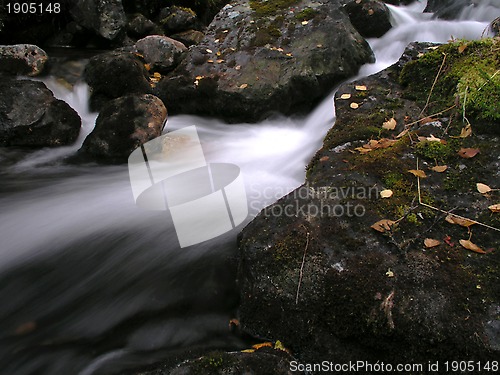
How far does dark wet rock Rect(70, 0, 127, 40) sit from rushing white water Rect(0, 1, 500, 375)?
13.6 ft

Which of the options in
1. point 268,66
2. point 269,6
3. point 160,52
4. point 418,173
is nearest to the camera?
point 418,173

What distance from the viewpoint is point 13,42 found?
8695mm

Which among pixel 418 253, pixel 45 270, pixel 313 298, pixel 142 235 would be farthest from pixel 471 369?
pixel 45 270

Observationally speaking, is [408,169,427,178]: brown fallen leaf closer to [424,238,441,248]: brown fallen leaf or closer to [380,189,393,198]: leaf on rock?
[380,189,393,198]: leaf on rock

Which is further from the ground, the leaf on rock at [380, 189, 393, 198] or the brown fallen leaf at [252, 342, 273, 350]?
the leaf on rock at [380, 189, 393, 198]

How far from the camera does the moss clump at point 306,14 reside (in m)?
7.16

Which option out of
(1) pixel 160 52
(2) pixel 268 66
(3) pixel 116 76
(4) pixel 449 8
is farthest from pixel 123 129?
(4) pixel 449 8

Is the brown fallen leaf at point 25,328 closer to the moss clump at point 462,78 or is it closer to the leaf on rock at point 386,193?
the leaf on rock at point 386,193

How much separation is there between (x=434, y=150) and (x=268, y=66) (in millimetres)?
3846

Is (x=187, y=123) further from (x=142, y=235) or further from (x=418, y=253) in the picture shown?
(x=418, y=253)

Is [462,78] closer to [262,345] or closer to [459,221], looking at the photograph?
[459,221]

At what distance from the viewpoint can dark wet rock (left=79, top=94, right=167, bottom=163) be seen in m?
5.30

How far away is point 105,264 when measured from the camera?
12.3 ft

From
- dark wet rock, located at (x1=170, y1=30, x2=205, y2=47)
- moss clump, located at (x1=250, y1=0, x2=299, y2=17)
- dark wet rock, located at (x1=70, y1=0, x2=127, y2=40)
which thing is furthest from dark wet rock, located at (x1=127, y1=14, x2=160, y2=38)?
moss clump, located at (x1=250, y1=0, x2=299, y2=17)
